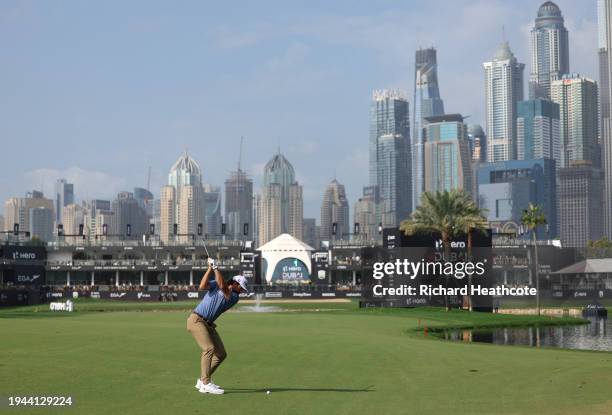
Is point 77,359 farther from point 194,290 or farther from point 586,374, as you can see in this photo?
point 194,290

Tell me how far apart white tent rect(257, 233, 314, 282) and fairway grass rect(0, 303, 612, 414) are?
418ft

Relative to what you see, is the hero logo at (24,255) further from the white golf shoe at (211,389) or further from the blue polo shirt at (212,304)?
the white golf shoe at (211,389)

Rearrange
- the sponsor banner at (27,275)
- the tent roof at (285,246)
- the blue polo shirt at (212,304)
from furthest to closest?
the tent roof at (285,246) → the sponsor banner at (27,275) → the blue polo shirt at (212,304)

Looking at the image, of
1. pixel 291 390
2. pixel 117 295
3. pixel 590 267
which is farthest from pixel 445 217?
pixel 291 390

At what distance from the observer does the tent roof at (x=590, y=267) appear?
4289 inches

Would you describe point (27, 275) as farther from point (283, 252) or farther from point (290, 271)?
A: point (283, 252)

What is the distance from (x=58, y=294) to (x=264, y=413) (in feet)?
338

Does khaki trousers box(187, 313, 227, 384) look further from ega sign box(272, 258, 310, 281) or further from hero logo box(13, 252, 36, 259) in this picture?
ega sign box(272, 258, 310, 281)

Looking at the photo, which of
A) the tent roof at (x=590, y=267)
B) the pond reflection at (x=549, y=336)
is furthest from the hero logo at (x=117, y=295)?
the pond reflection at (x=549, y=336)

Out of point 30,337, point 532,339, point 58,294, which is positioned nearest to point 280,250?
point 58,294

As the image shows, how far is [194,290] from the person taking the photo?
120375mm

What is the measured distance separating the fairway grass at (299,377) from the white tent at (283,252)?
127291 millimetres

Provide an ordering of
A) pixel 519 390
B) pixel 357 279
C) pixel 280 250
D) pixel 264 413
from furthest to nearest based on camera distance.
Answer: pixel 280 250 < pixel 357 279 < pixel 519 390 < pixel 264 413

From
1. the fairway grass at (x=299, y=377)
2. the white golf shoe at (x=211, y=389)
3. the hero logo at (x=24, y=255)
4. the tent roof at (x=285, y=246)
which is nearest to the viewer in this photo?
the fairway grass at (x=299, y=377)
